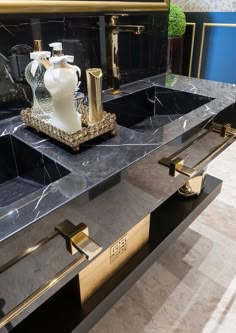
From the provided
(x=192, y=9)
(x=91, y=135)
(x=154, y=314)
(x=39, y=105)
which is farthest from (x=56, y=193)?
(x=192, y=9)

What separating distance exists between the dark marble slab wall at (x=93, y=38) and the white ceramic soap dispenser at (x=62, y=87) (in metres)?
0.23

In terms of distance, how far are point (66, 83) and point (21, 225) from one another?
1.10 ft

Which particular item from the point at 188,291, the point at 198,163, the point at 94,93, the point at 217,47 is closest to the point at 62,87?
the point at 94,93

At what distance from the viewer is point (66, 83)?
59 cm

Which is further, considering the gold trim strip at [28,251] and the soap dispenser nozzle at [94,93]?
the soap dispenser nozzle at [94,93]

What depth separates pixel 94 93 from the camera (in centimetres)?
68

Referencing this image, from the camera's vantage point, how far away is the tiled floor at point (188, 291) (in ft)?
3.10

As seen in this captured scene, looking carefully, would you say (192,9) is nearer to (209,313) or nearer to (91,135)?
(91,135)

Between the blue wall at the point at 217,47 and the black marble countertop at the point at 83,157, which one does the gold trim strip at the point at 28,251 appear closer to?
the black marble countertop at the point at 83,157

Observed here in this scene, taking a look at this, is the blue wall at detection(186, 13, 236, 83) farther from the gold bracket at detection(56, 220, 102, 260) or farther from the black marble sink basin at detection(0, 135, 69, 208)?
the gold bracket at detection(56, 220, 102, 260)

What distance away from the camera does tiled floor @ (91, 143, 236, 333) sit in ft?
3.10

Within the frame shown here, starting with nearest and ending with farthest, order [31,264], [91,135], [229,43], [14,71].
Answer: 1. [31,264]
2. [91,135]
3. [14,71]
4. [229,43]

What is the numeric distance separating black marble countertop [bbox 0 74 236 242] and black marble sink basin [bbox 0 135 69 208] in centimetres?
2

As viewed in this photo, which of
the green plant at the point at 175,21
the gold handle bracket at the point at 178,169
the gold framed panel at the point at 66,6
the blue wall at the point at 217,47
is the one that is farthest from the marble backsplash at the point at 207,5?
the gold handle bracket at the point at 178,169
